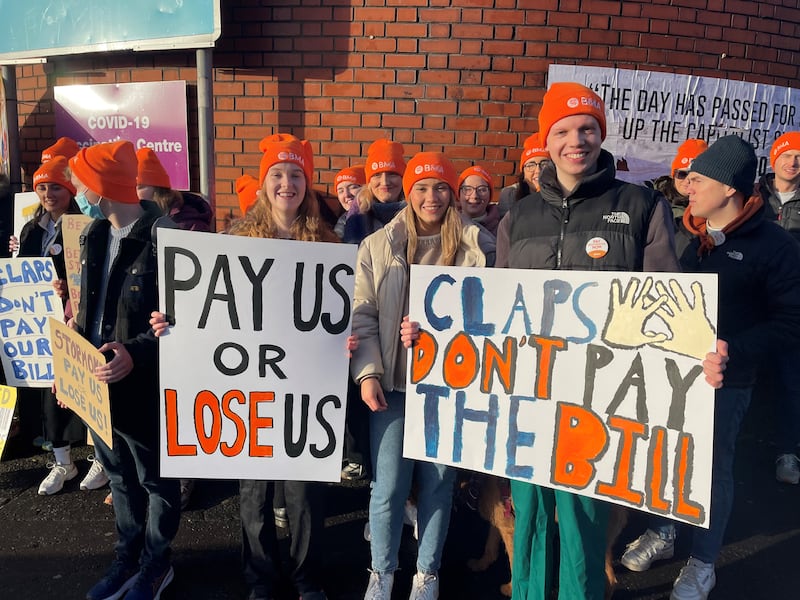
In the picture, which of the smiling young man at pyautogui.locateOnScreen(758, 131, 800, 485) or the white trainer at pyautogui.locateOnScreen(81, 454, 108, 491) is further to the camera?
the smiling young man at pyautogui.locateOnScreen(758, 131, 800, 485)

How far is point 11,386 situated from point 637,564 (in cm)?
370

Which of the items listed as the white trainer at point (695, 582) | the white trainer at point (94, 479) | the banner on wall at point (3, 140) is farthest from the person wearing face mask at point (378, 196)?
the banner on wall at point (3, 140)

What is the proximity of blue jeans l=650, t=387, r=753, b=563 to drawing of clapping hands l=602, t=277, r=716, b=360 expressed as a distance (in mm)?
843

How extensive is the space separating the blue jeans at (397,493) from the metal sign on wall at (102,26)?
3231mm

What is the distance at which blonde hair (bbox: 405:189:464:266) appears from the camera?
229 centimetres

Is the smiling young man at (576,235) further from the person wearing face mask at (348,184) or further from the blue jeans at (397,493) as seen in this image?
the person wearing face mask at (348,184)

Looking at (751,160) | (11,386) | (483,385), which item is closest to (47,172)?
(11,386)

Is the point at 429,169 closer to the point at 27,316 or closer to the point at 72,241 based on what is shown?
the point at 72,241

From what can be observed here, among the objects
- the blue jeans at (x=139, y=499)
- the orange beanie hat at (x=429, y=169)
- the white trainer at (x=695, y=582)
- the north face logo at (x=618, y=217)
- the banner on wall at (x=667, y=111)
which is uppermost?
the banner on wall at (x=667, y=111)

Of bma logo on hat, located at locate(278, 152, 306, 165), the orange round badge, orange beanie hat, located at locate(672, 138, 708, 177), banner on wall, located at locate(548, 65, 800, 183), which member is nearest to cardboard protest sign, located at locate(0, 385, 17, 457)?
bma logo on hat, located at locate(278, 152, 306, 165)

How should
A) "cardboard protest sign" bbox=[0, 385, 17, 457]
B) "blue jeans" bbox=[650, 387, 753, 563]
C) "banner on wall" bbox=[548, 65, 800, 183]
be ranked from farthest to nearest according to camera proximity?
1. "banner on wall" bbox=[548, 65, 800, 183]
2. "cardboard protest sign" bbox=[0, 385, 17, 457]
3. "blue jeans" bbox=[650, 387, 753, 563]

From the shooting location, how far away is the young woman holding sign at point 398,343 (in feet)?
7.44

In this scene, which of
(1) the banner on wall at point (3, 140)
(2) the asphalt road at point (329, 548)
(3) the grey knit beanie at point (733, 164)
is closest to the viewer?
(3) the grey knit beanie at point (733, 164)

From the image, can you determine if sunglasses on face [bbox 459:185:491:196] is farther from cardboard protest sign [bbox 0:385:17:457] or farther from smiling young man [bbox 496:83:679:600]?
cardboard protest sign [bbox 0:385:17:457]
